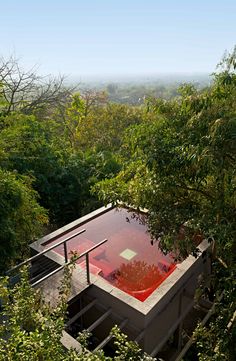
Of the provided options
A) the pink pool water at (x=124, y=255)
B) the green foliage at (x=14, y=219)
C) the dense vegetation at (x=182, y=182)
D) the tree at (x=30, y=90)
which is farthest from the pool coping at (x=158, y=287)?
the tree at (x=30, y=90)

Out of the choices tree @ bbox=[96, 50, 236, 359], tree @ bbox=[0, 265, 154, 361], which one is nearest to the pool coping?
tree @ bbox=[96, 50, 236, 359]

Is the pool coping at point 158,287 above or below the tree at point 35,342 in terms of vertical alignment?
below

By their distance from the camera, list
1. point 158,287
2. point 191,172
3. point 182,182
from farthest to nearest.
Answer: point 158,287 → point 182,182 → point 191,172

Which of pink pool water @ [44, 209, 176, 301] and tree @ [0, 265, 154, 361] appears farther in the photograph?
pink pool water @ [44, 209, 176, 301]

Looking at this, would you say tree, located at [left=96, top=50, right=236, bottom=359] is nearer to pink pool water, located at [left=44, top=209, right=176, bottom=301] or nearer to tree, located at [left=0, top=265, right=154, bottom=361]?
pink pool water, located at [left=44, top=209, right=176, bottom=301]

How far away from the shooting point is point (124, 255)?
5.78 meters

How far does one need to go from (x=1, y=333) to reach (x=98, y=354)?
0.88m

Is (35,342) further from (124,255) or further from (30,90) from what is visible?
(30,90)

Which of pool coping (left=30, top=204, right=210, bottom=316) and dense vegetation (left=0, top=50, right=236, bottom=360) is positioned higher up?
dense vegetation (left=0, top=50, right=236, bottom=360)

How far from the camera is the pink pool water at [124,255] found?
5.10 m

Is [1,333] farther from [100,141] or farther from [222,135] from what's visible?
[100,141]

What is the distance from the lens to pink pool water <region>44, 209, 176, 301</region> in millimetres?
5102

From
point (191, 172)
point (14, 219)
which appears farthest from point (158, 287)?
point (14, 219)

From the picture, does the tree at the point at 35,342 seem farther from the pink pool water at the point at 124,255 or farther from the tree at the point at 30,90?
the tree at the point at 30,90
